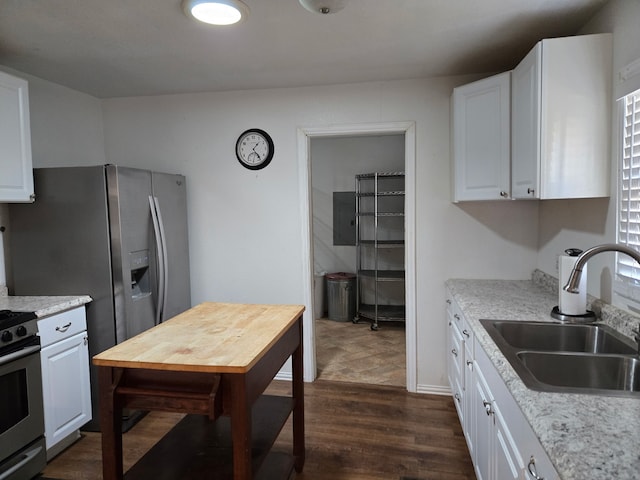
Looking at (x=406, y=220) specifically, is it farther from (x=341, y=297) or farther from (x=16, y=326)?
(x=16, y=326)

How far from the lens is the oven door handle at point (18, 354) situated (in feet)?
6.57

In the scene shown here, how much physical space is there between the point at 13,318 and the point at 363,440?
2.11m

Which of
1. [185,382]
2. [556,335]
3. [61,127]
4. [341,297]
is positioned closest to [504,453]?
[556,335]

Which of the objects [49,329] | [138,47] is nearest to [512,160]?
[138,47]

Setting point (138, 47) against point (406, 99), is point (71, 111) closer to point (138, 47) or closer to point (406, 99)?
point (138, 47)

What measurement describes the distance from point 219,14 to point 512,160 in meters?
1.80

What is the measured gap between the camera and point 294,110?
132 inches

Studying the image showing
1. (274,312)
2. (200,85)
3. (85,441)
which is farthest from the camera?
(200,85)

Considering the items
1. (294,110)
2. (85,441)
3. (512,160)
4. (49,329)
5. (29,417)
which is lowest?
(85,441)

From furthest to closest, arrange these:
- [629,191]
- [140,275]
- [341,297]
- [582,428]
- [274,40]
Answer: [341,297] → [140,275] → [274,40] → [629,191] → [582,428]

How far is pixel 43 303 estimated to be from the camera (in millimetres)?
2482

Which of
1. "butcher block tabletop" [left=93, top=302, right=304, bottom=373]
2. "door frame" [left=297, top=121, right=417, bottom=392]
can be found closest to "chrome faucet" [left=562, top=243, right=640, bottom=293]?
"butcher block tabletop" [left=93, top=302, right=304, bottom=373]

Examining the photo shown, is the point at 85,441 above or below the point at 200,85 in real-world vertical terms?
below

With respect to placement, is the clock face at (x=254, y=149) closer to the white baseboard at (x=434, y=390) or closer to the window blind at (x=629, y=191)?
the white baseboard at (x=434, y=390)
